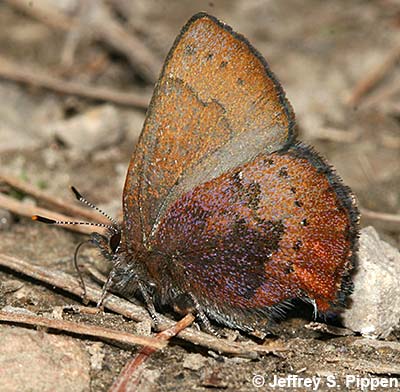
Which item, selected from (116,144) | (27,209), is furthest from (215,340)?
(116,144)

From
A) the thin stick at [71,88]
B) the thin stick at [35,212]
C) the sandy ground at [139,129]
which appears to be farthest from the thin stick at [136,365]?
the thin stick at [71,88]

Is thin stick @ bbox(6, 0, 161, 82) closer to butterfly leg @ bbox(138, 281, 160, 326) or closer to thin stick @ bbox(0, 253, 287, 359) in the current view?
thin stick @ bbox(0, 253, 287, 359)

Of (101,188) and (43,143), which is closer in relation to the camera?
(101,188)

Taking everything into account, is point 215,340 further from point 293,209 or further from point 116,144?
point 116,144

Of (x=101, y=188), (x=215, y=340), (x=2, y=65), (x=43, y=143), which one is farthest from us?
(x=2, y=65)

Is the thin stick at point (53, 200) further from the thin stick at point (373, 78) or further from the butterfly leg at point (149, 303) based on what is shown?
the thin stick at point (373, 78)

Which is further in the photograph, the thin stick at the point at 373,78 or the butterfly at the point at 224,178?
the thin stick at the point at 373,78
